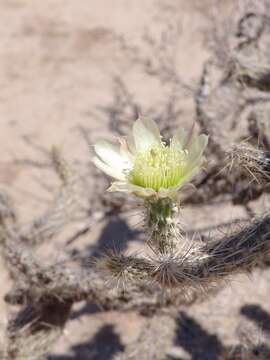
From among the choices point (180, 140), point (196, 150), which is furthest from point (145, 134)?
point (196, 150)

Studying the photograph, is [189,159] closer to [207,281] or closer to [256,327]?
[207,281]

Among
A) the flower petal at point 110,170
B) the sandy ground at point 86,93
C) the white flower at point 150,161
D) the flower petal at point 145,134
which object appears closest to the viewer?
the white flower at point 150,161

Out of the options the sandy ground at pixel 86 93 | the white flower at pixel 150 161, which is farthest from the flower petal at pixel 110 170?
the sandy ground at pixel 86 93

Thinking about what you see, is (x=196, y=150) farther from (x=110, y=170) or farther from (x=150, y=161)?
(x=110, y=170)

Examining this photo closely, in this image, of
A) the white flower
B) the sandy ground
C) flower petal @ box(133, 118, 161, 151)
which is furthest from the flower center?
the sandy ground

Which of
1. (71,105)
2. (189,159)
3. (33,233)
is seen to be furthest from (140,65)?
(189,159)

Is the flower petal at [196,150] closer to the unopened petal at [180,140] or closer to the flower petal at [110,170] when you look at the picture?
the unopened petal at [180,140]
